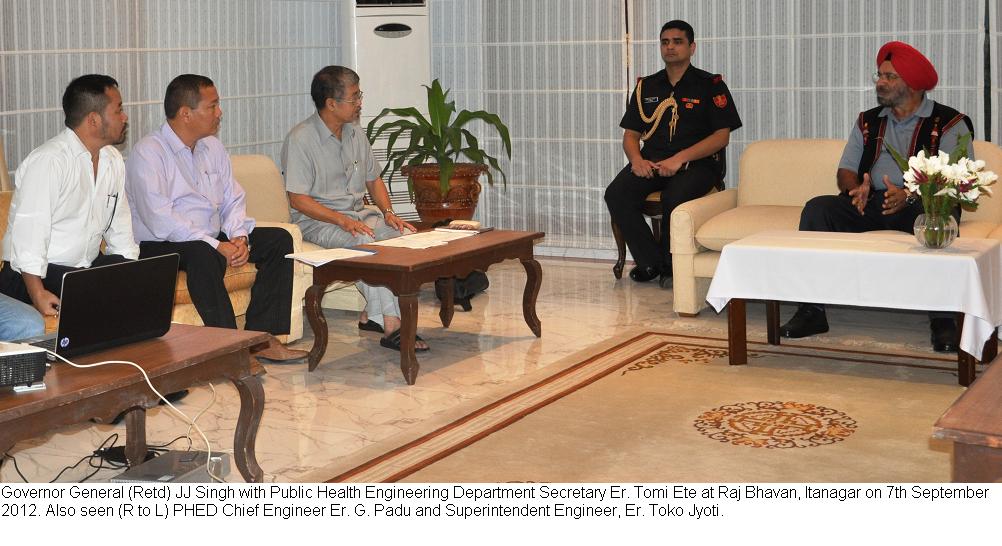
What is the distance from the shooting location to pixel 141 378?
119 inches

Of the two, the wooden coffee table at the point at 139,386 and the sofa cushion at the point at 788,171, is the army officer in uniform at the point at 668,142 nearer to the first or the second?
the sofa cushion at the point at 788,171

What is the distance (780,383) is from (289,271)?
2.18m

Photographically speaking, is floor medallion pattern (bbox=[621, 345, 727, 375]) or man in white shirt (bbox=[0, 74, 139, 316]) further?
floor medallion pattern (bbox=[621, 345, 727, 375])

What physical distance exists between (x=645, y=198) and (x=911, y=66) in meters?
1.87

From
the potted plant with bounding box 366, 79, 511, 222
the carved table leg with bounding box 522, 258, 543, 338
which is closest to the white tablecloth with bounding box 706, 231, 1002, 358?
the carved table leg with bounding box 522, 258, 543, 338

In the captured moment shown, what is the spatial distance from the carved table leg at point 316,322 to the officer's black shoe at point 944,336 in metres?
2.66

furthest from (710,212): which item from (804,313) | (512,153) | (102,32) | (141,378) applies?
(141,378)

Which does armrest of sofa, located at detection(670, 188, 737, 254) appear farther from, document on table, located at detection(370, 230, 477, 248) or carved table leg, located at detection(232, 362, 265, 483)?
carved table leg, located at detection(232, 362, 265, 483)

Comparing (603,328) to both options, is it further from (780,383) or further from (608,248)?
(608,248)

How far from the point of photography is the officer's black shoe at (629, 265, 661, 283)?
698cm

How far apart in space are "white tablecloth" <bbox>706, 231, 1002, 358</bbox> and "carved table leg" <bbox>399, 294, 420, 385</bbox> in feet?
4.09

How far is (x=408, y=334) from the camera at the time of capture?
4.80m

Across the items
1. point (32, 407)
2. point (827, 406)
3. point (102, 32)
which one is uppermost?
point (102, 32)

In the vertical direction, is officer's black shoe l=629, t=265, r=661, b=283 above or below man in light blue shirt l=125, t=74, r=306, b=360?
below
